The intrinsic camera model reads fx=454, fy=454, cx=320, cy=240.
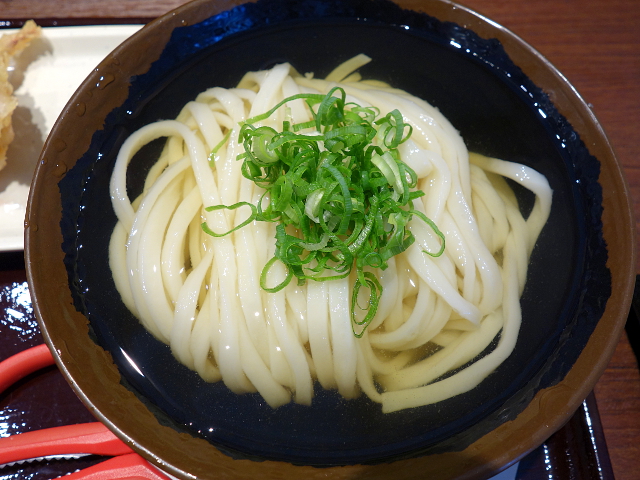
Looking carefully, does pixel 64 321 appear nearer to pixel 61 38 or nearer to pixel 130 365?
pixel 130 365

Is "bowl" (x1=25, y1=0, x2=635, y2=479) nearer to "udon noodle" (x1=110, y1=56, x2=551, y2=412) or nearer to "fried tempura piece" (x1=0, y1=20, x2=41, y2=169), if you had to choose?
"udon noodle" (x1=110, y1=56, x2=551, y2=412)

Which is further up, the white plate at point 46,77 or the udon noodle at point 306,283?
the white plate at point 46,77

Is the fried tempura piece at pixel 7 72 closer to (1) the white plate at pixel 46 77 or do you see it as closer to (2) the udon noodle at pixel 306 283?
(1) the white plate at pixel 46 77

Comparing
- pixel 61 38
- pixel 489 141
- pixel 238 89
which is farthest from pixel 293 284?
pixel 61 38

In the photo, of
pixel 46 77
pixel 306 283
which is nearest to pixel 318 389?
pixel 306 283

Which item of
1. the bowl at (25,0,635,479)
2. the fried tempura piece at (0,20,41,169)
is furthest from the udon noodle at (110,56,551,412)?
the fried tempura piece at (0,20,41,169)

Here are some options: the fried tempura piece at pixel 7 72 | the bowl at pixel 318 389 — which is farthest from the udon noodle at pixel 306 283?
the fried tempura piece at pixel 7 72
